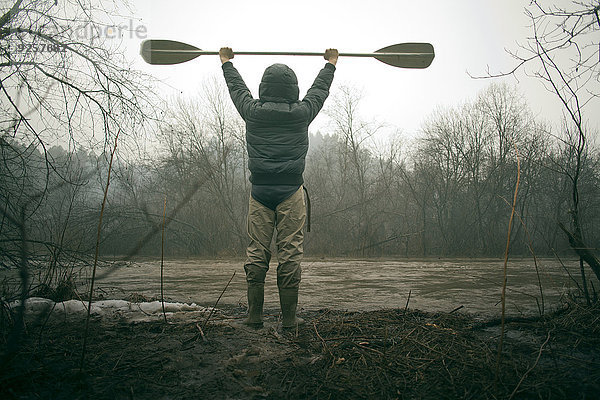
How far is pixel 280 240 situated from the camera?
115 inches

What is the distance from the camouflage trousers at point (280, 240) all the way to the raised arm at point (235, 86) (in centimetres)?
77

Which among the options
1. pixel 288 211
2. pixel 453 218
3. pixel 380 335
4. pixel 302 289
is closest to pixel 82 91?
pixel 288 211

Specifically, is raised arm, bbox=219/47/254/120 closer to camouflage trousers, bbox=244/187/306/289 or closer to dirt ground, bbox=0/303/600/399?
camouflage trousers, bbox=244/187/306/289

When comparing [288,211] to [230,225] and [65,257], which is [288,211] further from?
[230,225]

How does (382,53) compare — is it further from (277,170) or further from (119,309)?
(119,309)

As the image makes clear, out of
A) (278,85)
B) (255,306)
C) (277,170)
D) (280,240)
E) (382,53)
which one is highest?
(382,53)

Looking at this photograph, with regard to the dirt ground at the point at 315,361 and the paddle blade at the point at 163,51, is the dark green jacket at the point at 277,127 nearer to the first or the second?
the dirt ground at the point at 315,361

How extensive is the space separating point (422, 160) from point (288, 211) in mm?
19749

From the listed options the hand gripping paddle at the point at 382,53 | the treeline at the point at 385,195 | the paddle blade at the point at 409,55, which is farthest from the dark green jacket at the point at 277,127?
the treeline at the point at 385,195

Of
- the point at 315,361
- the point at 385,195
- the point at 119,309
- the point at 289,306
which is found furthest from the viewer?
the point at 385,195

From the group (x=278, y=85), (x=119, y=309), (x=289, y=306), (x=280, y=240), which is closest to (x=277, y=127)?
(x=278, y=85)

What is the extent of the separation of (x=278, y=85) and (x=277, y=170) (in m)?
0.68

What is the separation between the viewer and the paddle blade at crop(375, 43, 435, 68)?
167 inches

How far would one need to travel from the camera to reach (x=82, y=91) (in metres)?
3.95
